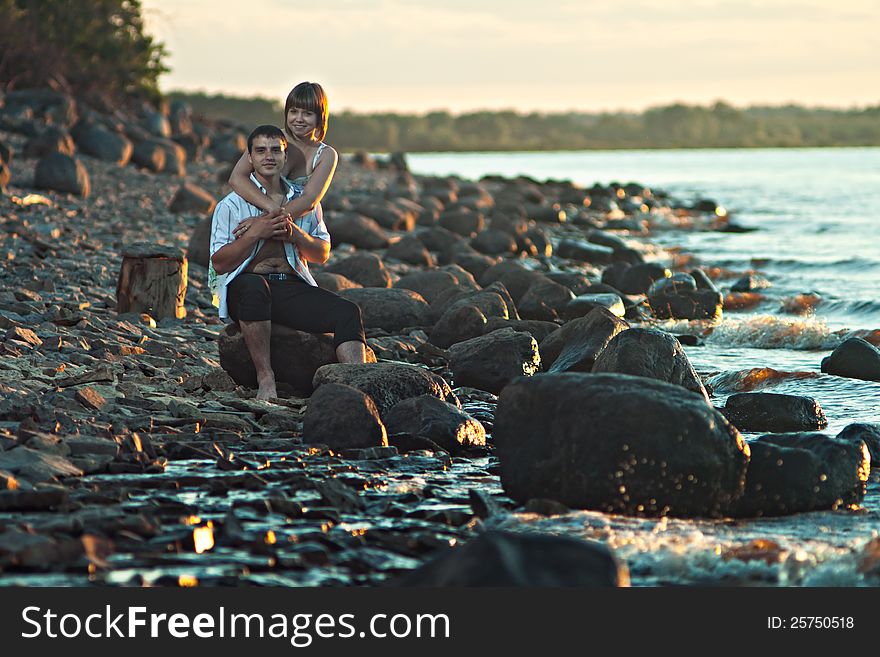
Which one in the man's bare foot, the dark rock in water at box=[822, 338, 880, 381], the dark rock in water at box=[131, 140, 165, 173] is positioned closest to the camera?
the man's bare foot

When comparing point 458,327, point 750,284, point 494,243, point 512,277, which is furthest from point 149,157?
point 458,327

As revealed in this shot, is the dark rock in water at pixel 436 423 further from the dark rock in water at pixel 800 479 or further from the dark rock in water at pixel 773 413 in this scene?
the dark rock in water at pixel 773 413

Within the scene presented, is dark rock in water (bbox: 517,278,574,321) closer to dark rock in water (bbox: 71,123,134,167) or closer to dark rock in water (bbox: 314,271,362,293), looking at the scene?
dark rock in water (bbox: 314,271,362,293)

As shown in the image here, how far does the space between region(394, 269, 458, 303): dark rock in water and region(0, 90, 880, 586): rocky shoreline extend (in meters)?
0.03

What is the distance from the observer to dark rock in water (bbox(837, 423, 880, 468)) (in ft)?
18.8

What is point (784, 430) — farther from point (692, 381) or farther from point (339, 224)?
point (339, 224)

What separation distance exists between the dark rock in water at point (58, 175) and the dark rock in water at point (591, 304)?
7.98 m

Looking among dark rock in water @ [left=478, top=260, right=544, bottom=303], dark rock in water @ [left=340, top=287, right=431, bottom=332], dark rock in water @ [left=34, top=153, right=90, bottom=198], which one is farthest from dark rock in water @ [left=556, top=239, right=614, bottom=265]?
dark rock in water @ [left=340, top=287, right=431, bottom=332]

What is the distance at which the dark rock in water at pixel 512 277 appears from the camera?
38.3 feet

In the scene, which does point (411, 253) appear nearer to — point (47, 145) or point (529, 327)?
point (529, 327)

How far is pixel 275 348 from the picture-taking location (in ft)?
22.4

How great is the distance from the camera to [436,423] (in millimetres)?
5855

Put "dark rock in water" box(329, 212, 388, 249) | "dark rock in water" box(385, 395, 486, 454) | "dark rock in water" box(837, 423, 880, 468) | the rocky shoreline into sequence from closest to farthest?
the rocky shoreline
"dark rock in water" box(837, 423, 880, 468)
"dark rock in water" box(385, 395, 486, 454)
"dark rock in water" box(329, 212, 388, 249)

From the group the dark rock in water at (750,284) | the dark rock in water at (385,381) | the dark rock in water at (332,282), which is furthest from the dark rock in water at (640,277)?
the dark rock in water at (385,381)
